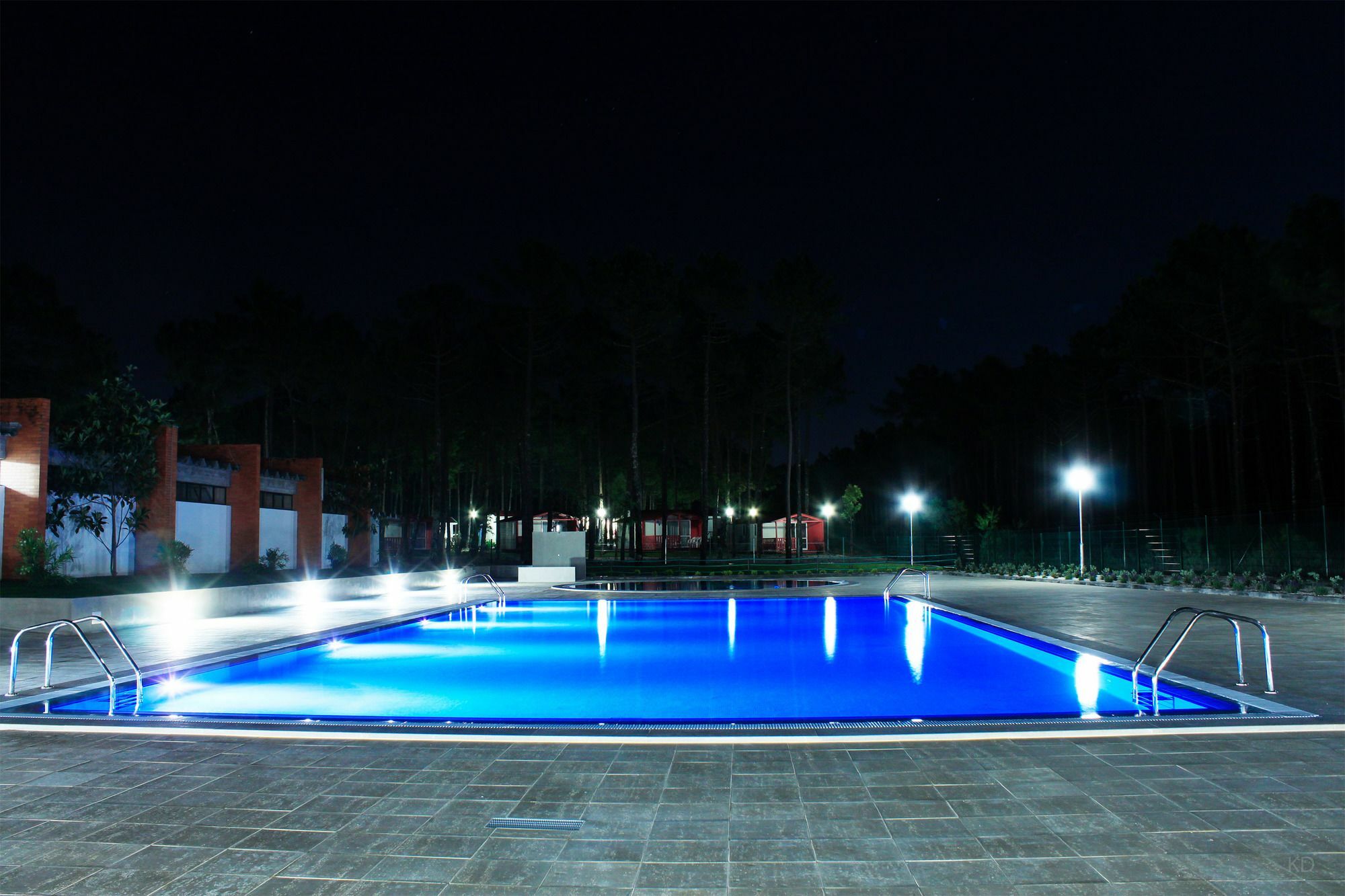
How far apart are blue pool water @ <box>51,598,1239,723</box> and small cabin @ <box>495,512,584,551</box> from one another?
1148 inches

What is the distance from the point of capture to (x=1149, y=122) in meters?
21.9

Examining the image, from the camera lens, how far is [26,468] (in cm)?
1530

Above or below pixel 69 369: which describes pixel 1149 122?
above

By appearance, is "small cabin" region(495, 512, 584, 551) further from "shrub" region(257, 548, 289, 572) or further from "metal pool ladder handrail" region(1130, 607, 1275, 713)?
"metal pool ladder handrail" region(1130, 607, 1275, 713)

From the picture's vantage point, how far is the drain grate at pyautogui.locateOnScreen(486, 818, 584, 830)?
3.46 m

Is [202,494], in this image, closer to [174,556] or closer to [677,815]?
[174,556]

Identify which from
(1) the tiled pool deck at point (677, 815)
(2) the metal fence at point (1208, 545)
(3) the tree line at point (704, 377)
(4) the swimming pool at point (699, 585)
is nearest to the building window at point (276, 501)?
(3) the tree line at point (704, 377)

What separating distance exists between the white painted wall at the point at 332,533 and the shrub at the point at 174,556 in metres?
9.42

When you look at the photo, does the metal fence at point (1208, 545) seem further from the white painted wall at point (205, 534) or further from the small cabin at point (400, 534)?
the small cabin at point (400, 534)

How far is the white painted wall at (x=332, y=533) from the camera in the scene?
28094 mm

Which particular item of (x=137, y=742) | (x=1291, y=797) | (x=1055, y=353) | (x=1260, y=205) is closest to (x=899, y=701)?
(x=1291, y=797)

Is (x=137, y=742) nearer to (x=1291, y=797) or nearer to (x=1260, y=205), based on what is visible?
(x=1291, y=797)

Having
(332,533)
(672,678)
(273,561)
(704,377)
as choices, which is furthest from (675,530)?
(672,678)

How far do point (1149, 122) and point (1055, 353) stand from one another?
2131 centimetres
